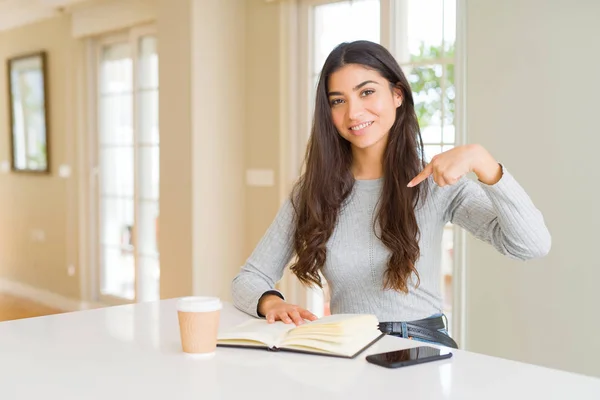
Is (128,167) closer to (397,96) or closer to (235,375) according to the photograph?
(397,96)

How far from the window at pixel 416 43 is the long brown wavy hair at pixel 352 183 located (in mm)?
1306

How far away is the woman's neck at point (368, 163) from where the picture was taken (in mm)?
1981

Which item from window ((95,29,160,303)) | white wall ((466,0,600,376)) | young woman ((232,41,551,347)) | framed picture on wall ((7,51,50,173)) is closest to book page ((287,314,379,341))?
young woman ((232,41,551,347))

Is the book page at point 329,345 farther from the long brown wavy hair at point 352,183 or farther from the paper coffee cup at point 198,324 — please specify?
the long brown wavy hair at point 352,183

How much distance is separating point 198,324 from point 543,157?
6.16ft

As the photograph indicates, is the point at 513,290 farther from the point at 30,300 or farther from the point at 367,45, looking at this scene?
the point at 30,300

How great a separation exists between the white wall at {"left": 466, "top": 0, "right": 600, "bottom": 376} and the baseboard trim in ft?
10.9

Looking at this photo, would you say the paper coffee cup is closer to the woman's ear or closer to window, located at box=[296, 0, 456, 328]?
the woman's ear

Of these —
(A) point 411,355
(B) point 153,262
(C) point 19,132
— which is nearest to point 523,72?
(A) point 411,355

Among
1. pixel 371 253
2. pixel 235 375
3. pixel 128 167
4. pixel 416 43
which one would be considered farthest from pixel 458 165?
pixel 128 167

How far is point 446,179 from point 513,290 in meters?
1.53

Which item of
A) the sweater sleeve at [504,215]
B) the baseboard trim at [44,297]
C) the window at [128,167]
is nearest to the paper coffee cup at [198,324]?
the sweater sleeve at [504,215]

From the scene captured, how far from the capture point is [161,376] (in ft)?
3.85

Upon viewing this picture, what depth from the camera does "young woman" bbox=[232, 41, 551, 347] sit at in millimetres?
1785
